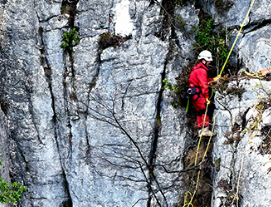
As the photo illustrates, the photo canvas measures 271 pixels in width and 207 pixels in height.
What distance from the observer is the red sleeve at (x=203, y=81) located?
10.4 metres

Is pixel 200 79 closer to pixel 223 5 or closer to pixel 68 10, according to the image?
pixel 223 5

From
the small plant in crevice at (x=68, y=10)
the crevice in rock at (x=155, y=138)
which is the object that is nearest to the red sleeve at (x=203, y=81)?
the crevice in rock at (x=155, y=138)

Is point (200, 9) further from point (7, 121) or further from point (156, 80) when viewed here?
point (7, 121)

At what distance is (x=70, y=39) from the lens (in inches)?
451

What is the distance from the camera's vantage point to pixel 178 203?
11250 mm

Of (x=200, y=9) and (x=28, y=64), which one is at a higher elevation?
(x=200, y=9)

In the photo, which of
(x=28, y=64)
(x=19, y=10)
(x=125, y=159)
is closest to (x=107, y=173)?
(x=125, y=159)

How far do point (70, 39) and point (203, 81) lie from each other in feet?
12.1

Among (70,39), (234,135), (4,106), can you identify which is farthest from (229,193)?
Answer: (4,106)

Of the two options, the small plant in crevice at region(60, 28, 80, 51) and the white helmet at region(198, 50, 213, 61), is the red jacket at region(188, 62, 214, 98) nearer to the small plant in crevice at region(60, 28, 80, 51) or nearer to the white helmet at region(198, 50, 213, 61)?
the white helmet at region(198, 50, 213, 61)

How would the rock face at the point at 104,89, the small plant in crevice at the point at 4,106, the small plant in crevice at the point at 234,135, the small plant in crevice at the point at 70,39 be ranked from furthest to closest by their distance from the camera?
the small plant in crevice at the point at 4,106 → the small plant in crevice at the point at 70,39 → the rock face at the point at 104,89 → the small plant in crevice at the point at 234,135

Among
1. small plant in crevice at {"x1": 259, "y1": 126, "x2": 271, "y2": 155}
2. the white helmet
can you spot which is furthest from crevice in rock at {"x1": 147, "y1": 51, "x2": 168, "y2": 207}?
small plant in crevice at {"x1": 259, "y1": 126, "x2": 271, "y2": 155}

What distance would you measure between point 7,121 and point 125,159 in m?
3.44

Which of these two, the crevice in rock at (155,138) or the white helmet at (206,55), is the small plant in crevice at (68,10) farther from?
the white helmet at (206,55)
